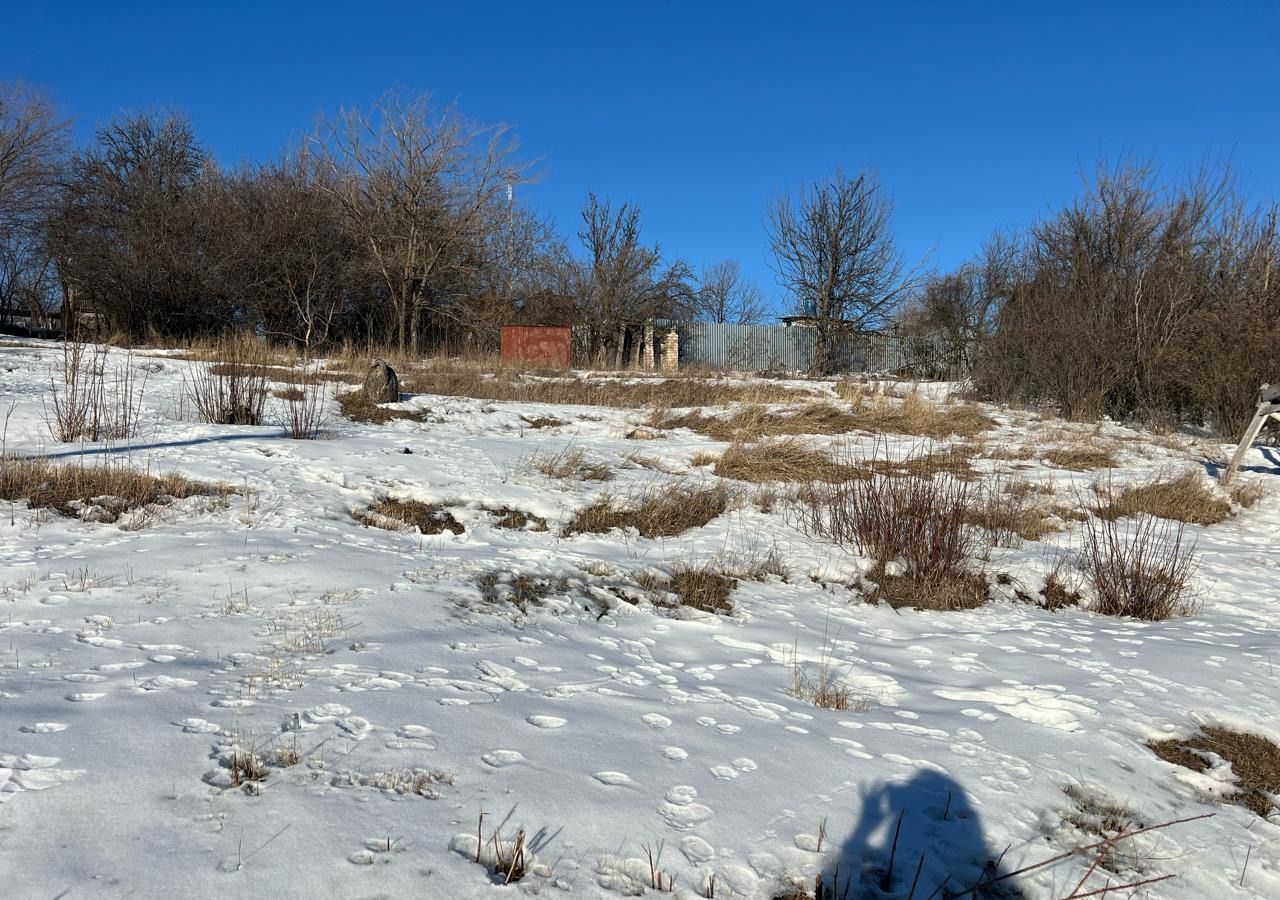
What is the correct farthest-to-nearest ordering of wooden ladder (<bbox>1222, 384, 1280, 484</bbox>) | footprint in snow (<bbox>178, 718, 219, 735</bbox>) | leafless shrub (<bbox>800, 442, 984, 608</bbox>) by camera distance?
wooden ladder (<bbox>1222, 384, 1280, 484</bbox>) < leafless shrub (<bbox>800, 442, 984, 608</bbox>) < footprint in snow (<bbox>178, 718, 219, 735</bbox>)

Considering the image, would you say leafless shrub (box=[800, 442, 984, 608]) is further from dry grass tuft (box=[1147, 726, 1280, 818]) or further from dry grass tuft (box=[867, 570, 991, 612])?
dry grass tuft (box=[1147, 726, 1280, 818])

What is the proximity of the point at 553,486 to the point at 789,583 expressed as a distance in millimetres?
2358

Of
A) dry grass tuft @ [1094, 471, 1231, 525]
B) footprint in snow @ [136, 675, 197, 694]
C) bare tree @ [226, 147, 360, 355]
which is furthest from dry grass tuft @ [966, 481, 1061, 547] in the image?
bare tree @ [226, 147, 360, 355]

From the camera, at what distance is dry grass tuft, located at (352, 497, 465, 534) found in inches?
196

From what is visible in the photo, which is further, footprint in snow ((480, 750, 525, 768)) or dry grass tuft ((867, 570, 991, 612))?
dry grass tuft ((867, 570, 991, 612))

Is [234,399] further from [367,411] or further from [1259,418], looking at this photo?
[1259,418]

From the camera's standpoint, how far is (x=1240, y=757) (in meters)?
2.73

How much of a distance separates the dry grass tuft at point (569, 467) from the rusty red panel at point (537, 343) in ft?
45.4

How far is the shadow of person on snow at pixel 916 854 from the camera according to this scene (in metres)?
1.83

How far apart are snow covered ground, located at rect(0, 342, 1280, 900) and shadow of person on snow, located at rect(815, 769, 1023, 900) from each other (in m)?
0.01

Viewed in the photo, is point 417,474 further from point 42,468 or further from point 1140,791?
point 1140,791

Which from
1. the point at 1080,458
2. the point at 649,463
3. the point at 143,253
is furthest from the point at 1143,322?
the point at 143,253

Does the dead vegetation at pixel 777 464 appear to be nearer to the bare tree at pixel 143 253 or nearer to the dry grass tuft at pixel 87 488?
the dry grass tuft at pixel 87 488

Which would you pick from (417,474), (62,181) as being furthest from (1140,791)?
(62,181)
